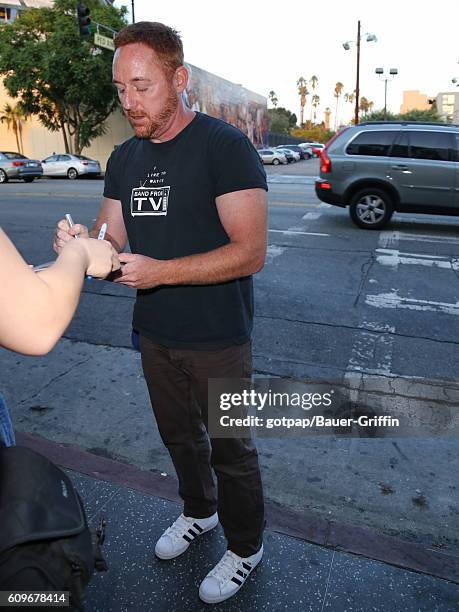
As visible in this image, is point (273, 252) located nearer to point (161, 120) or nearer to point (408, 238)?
point (408, 238)

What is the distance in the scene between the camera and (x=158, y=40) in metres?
1.97

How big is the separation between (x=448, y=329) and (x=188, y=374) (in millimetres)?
3822

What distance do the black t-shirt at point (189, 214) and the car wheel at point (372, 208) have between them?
863 cm

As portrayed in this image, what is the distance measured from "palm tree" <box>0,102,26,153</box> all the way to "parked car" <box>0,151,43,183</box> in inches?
462

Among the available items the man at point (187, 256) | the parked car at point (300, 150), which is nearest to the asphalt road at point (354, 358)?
the man at point (187, 256)

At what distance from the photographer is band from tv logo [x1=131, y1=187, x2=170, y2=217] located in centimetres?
210

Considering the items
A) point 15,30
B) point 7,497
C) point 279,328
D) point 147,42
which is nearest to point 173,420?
point 7,497

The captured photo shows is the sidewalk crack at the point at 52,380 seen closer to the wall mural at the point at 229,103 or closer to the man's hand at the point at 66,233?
the man's hand at the point at 66,233

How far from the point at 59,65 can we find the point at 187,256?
1186 inches

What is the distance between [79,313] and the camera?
19.5 ft

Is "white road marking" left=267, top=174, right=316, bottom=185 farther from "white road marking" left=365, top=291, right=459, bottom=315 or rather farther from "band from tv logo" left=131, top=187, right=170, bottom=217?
"band from tv logo" left=131, top=187, right=170, bottom=217

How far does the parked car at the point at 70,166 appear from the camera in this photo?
1040 inches

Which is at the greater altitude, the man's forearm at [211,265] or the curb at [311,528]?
the man's forearm at [211,265]

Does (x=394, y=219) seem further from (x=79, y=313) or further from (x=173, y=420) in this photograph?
(x=173, y=420)
